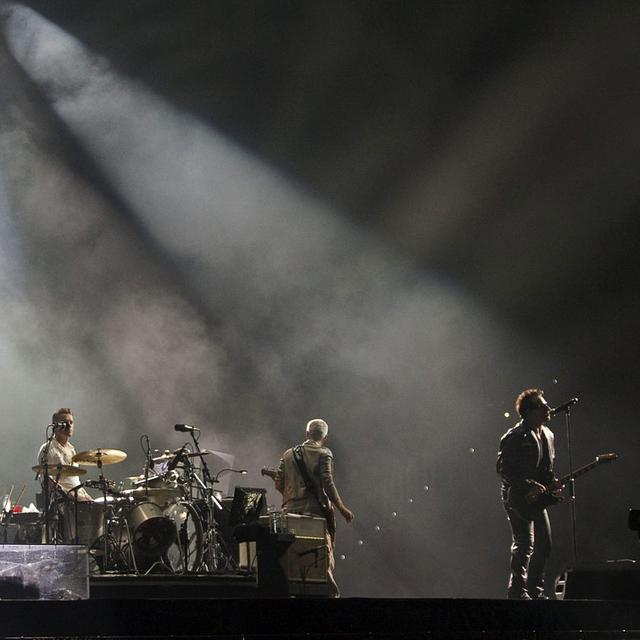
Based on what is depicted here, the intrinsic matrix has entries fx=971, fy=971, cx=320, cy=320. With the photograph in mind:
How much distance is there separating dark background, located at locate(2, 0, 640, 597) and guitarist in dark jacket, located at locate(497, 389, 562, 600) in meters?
3.41

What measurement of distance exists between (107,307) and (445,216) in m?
4.30

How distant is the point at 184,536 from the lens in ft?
25.7

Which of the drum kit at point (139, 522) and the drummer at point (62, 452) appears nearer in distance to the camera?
the drum kit at point (139, 522)

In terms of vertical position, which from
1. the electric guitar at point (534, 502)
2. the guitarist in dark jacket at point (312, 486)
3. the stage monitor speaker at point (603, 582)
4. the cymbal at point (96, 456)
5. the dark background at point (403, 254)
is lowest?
the stage monitor speaker at point (603, 582)

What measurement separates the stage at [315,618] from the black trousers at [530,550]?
4.24ft

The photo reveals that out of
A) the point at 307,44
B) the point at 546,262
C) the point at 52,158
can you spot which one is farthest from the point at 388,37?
the point at 52,158

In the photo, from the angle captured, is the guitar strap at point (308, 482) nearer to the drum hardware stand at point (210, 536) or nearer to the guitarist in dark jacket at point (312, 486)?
the guitarist in dark jacket at point (312, 486)

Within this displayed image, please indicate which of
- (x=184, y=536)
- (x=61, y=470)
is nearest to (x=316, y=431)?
(x=184, y=536)

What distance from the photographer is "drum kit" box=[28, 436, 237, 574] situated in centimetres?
757

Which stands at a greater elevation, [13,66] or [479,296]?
[13,66]

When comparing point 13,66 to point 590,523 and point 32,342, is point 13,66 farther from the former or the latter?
point 590,523

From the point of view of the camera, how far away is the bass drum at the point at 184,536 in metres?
7.77

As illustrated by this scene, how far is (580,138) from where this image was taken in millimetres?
10555

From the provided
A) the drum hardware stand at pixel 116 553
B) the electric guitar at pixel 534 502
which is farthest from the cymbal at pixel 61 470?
the electric guitar at pixel 534 502
